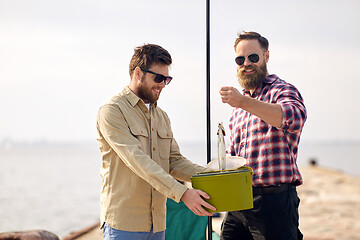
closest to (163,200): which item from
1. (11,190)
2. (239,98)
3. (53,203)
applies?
(239,98)

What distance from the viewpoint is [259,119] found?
124 inches

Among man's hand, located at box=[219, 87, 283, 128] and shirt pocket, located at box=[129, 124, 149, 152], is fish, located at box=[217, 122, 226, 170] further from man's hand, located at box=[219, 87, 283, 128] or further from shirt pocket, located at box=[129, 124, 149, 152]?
shirt pocket, located at box=[129, 124, 149, 152]

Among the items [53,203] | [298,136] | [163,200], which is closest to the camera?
[163,200]

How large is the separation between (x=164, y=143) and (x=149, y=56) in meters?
0.57

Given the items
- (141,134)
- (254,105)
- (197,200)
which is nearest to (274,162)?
(254,105)

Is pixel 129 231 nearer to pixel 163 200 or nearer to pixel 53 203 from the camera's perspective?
pixel 163 200

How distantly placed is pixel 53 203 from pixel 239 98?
18716 millimetres

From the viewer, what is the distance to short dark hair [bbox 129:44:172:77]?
9.52ft

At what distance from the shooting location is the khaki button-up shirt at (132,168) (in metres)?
2.66

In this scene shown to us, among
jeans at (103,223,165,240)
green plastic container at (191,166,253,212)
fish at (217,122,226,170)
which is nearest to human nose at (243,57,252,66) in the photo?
fish at (217,122,226,170)

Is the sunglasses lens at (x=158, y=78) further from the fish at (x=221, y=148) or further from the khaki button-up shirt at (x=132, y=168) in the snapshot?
the fish at (x=221, y=148)

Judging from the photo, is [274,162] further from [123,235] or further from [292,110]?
[123,235]

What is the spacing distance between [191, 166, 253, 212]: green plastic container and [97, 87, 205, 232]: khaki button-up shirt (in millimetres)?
131

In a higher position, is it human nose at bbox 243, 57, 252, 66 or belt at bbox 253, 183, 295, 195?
human nose at bbox 243, 57, 252, 66
